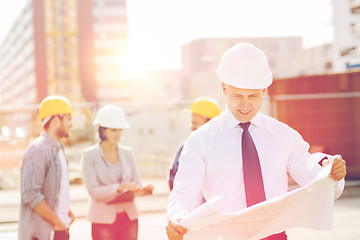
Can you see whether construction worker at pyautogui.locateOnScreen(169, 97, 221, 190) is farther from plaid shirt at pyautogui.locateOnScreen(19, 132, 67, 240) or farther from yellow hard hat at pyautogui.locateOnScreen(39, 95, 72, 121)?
plaid shirt at pyautogui.locateOnScreen(19, 132, 67, 240)

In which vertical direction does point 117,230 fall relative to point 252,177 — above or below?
below

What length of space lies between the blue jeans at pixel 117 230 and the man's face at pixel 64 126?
0.84m

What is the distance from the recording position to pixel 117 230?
4211 mm

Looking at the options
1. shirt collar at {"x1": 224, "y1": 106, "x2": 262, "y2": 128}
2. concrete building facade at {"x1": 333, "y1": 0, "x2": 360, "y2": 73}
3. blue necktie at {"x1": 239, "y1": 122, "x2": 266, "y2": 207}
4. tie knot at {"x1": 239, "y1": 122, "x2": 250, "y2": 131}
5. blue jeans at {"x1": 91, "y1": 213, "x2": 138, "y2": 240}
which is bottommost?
blue jeans at {"x1": 91, "y1": 213, "x2": 138, "y2": 240}

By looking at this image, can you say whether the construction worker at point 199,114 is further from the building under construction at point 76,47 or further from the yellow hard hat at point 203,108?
the building under construction at point 76,47

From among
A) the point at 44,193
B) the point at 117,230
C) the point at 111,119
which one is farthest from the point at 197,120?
the point at 44,193

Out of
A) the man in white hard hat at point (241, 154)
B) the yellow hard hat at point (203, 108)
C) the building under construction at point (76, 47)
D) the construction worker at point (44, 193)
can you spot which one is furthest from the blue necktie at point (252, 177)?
→ the building under construction at point (76, 47)

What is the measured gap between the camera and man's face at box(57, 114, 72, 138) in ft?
12.3

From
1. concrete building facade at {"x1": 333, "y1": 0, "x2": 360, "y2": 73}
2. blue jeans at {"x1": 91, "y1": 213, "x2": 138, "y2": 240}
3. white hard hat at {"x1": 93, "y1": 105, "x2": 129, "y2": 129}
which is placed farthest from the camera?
concrete building facade at {"x1": 333, "y1": 0, "x2": 360, "y2": 73}

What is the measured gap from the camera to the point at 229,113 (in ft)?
8.21

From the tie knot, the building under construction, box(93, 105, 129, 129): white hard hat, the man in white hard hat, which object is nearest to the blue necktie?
the man in white hard hat

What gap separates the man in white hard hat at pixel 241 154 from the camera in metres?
2.34

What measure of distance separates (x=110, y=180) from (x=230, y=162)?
2121 millimetres

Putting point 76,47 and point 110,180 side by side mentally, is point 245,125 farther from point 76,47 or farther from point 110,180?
point 76,47
